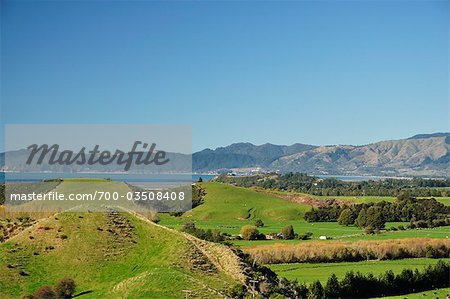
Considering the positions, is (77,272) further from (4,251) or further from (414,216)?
(414,216)

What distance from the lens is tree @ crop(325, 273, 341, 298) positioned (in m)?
39.8

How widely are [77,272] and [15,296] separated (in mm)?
4093

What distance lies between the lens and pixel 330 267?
52750 millimetres

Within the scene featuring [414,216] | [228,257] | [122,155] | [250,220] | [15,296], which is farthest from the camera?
[250,220]

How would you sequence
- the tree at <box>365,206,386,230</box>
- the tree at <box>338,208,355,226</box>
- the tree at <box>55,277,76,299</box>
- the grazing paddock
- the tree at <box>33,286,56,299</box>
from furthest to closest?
the tree at <box>338,208,355,226</box>, the tree at <box>365,206,386,230</box>, the grazing paddock, the tree at <box>55,277,76,299</box>, the tree at <box>33,286,56,299</box>

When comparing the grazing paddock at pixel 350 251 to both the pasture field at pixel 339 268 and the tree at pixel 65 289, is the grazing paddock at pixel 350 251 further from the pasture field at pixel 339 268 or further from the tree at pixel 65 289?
the tree at pixel 65 289

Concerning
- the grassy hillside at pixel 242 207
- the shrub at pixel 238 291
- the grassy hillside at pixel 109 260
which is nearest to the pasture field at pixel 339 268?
the grassy hillside at pixel 109 260

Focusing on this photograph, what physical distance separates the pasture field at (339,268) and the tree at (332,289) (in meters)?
3.71

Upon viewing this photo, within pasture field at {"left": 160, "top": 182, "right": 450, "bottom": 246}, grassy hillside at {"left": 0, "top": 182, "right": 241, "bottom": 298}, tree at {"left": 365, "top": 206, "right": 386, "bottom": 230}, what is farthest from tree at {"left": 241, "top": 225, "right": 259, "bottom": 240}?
grassy hillside at {"left": 0, "top": 182, "right": 241, "bottom": 298}

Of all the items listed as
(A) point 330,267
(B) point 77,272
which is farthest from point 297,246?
(B) point 77,272

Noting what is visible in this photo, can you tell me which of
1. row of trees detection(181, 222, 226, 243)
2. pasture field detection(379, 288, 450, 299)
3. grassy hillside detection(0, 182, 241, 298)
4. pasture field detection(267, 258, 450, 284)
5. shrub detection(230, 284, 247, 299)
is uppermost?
grassy hillside detection(0, 182, 241, 298)

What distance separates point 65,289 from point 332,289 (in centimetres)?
2047

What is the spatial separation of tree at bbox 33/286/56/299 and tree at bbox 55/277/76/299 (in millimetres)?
288

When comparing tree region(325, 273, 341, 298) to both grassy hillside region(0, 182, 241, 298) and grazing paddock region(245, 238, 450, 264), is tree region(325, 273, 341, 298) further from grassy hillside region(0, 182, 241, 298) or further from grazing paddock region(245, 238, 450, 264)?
grazing paddock region(245, 238, 450, 264)
